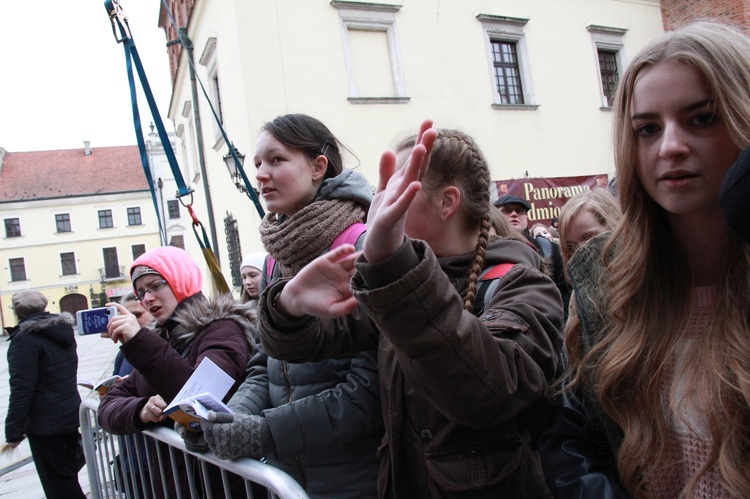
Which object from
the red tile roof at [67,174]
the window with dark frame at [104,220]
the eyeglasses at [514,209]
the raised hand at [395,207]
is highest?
the red tile roof at [67,174]

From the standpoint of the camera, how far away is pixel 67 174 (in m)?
46.1

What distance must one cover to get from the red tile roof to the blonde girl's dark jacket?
48368 mm

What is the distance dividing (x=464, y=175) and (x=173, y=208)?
40428 millimetres

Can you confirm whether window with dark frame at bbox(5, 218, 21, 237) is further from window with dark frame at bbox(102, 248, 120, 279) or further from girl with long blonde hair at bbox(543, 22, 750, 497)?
girl with long blonde hair at bbox(543, 22, 750, 497)

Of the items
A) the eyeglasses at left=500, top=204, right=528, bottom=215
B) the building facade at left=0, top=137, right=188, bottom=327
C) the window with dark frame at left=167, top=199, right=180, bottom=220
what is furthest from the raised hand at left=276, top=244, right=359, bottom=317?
the building facade at left=0, top=137, right=188, bottom=327

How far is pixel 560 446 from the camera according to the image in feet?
4.26

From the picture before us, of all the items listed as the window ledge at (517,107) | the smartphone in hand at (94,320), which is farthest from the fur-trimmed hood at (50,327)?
the window ledge at (517,107)

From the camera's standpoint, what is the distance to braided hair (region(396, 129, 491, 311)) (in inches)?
58.9

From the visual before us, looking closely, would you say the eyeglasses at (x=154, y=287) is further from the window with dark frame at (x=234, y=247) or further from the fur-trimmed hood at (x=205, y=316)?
the window with dark frame at (x=234, y=247)

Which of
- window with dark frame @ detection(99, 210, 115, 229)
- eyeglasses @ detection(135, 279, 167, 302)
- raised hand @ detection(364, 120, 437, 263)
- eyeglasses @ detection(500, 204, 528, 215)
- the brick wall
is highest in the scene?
window with dark frame @ detection(99, 210, 115, 229)

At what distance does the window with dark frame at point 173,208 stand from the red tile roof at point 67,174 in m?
8.05

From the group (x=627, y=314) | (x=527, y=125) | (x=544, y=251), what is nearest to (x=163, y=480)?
(x=627, y=314)

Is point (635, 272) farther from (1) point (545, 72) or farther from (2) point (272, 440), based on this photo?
(1) point (545, 72)

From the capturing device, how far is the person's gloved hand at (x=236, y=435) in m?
1.66
